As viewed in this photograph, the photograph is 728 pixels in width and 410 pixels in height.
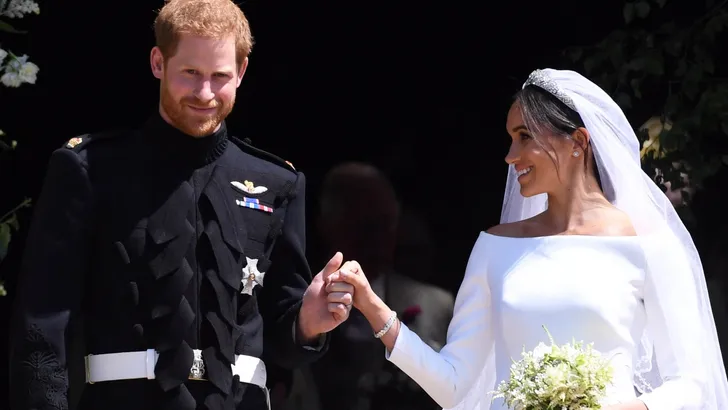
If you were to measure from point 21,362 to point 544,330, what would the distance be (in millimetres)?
1416

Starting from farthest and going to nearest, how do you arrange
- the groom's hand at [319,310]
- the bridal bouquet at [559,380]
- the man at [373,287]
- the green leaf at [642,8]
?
the man at [373,287], the green leaf at [642,8], the groom's hand at [319,310], the bridal bouquet at [559,380]

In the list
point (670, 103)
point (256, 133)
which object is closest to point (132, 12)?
point (256, 133)

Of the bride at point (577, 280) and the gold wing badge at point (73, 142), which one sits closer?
the gold wing badge at point (73, 142)

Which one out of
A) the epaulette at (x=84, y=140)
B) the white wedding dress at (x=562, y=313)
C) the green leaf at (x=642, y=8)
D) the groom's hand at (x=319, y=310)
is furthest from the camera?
the green leaf at (x=642, y=8)

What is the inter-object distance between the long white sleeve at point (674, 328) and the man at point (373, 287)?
5.46ft

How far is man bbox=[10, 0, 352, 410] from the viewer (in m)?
3.52

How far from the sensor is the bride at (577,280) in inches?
148

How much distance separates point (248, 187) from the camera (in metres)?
3.84

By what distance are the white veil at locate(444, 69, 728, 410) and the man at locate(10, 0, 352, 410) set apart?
0.78 meters

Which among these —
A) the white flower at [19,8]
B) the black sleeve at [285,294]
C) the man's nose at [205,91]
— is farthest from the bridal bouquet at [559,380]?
the white flower at [19,8]

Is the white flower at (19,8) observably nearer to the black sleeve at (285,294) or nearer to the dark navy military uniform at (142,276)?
the dark navy military uniform at (142,276)

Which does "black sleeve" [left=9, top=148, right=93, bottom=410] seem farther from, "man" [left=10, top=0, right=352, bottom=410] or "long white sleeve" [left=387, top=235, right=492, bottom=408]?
"long white sleeve" [left=387, top=235, right=492, bottom=408]

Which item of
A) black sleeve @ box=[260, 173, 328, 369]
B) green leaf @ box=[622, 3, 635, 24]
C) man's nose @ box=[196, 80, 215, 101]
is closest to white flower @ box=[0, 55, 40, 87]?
man's nose @ box=[196, 80, 215, 101]

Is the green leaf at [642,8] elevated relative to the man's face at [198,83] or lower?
elevated
